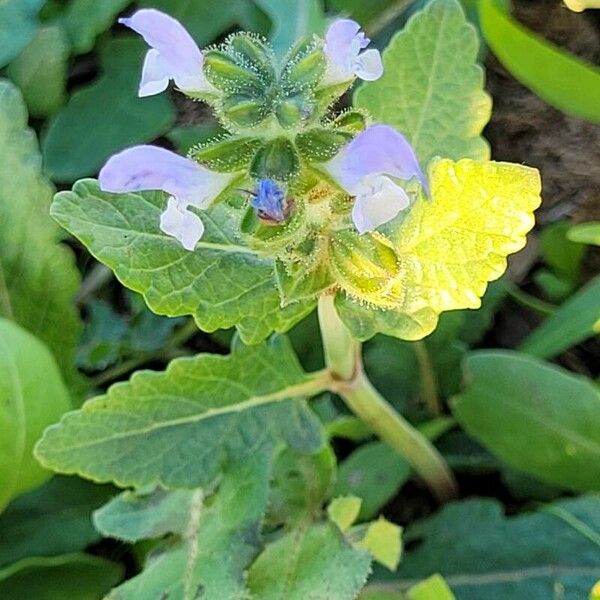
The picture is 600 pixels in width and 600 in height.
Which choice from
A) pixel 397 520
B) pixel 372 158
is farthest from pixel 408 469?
pixel 372 158

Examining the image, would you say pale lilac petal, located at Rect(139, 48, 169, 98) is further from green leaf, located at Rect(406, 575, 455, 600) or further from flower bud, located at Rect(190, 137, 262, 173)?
green leaf, located at Rect(406, 575, 455, 600)

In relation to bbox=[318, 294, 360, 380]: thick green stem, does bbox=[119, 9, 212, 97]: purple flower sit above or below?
above

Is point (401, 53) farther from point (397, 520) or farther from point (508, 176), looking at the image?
point (397, 520)

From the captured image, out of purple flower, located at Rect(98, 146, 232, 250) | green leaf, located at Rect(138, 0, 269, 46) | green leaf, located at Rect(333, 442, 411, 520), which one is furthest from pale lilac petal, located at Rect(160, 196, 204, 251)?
green leaf, located at Rect(138, 0, 269, 46)

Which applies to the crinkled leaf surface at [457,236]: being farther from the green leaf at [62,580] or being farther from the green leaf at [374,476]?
the green leaf at [62,580]

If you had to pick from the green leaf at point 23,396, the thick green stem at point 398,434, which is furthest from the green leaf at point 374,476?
the green leaf at point 23,396

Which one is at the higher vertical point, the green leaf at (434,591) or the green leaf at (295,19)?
the green leaf at (295,19)
